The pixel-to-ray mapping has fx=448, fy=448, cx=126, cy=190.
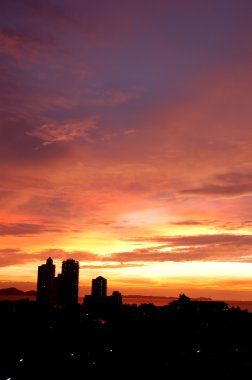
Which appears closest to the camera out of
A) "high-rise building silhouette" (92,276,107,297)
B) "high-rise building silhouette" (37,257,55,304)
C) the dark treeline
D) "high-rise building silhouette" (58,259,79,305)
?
the dark treeline

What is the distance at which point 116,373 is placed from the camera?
4725 centimetres

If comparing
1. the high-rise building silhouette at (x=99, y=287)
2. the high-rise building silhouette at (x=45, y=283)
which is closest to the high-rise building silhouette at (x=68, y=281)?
the high-rise building silhouette at (x=45, y=283)

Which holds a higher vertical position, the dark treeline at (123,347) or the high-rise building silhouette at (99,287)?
the high-rise building silhouette at (99,287)

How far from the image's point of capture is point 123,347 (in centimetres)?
6612

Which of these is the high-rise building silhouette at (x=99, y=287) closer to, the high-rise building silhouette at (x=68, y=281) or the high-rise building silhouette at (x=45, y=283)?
the high-rise building silhouette at (x=68, y=281)

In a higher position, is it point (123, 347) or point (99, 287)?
point (99, 287)

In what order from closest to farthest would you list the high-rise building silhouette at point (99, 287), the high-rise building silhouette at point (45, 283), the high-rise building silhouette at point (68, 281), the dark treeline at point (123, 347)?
1. the dark treeline at point (123, 347)
2. the high-rise building silhouette at point (45, 283)
3. the high-rise building silhouette at point (68, 281)
4. the high-rise building silhouette at point (99, 287)

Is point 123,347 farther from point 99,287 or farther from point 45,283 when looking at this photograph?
point 99,287

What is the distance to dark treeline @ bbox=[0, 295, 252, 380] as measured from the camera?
157 feet

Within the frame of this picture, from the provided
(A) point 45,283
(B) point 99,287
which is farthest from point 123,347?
(B) point 99,287

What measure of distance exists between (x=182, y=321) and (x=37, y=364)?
183 ft

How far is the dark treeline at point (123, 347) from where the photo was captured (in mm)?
47875

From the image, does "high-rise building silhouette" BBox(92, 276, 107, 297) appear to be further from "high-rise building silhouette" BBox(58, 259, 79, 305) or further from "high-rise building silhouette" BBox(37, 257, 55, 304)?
"high-rise building silhouette" BBox(37, 257, 55, 304)

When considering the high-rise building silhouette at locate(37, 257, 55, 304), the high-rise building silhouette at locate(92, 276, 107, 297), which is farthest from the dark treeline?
the high-rise building silhouette at locate(92, 276, 107, 297)
